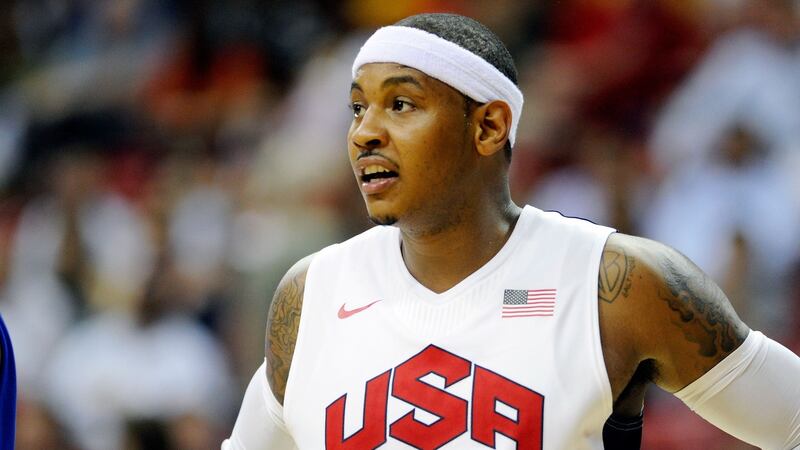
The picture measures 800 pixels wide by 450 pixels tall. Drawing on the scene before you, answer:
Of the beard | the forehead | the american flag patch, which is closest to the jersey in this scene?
the beard

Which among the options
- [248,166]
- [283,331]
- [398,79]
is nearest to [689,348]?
[398,79]

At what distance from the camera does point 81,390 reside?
761cm

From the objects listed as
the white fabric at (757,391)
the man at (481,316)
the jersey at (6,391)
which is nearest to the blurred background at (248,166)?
the white fabric at (757,391)

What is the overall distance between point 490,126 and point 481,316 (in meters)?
0.51

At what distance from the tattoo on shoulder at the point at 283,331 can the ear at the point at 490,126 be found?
2.18ft

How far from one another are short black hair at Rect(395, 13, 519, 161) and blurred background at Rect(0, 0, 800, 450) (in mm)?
2833

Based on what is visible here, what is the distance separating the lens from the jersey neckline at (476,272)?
3.48m

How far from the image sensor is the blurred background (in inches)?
259

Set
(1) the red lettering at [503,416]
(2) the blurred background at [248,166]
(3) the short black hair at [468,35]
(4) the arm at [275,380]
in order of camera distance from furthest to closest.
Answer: (2) the blurred background at [248,166]
(4) the arm at [275,380]
(3) the short black hair at [468,35]
(1) the red lettering at [503,416]

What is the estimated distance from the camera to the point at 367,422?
3.34 meters

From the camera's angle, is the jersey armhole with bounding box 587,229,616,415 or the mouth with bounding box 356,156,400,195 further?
the mouth with bounding box 356,156,400,195

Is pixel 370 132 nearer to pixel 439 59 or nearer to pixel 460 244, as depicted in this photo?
pixel 439 59

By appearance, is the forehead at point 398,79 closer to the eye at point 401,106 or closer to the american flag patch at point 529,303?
the eye at point 401,106

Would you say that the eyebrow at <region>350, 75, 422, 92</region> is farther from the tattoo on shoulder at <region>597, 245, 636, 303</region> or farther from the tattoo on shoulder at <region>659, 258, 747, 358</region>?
the tattoo on shoulder at <region>659, 258, 747, 358</region>
